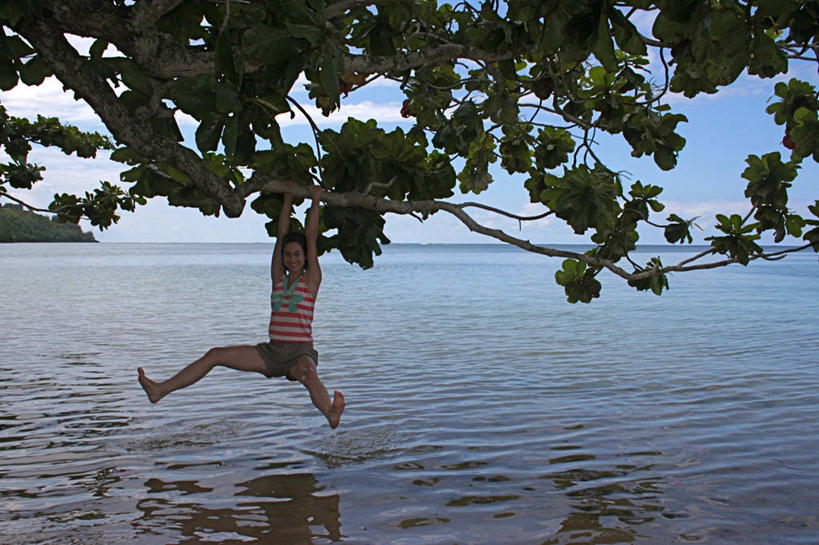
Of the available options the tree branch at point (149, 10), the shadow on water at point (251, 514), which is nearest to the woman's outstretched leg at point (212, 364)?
the shadow on water at point (251, 514)

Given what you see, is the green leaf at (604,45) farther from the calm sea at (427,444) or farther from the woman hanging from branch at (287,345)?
the calm sea at (427,444)

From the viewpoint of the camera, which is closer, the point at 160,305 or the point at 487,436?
the point at 487,436

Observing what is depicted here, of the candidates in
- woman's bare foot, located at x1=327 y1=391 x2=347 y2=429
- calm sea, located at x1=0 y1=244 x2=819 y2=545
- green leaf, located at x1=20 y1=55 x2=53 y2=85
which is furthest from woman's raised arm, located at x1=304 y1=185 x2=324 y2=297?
green leaf, located at x1=20 y1=55 x2=53 y2=85

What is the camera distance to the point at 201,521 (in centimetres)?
415

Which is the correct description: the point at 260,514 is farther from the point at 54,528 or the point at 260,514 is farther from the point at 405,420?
the point at 405,420

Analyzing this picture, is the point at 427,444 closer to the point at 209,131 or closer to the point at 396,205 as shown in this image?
the point at 396,205

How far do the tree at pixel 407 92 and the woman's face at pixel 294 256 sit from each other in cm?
28

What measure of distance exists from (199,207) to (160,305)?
15769 millimetres

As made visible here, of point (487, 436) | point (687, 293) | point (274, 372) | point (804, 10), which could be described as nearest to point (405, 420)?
point (487, 436)

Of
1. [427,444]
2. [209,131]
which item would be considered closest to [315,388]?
[427,444]

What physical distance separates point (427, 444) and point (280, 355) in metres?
1.75

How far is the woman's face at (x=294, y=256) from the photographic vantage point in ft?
14.9

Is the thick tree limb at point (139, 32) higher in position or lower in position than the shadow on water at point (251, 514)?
higher

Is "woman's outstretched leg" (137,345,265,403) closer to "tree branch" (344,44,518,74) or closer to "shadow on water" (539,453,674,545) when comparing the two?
"tree branch" (344,44,518,74)
